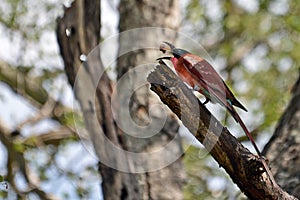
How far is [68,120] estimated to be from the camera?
6.34 meters

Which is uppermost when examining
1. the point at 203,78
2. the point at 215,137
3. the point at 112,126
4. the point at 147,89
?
the point at 147,89

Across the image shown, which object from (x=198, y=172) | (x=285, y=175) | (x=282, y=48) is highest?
(x=282, y=48)

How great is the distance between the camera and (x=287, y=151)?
14.5ft

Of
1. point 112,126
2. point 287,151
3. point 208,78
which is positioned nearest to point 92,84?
point 112,126

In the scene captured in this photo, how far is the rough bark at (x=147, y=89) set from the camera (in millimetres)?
4828

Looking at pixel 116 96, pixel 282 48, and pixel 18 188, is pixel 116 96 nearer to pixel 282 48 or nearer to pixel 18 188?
pixel 18 188

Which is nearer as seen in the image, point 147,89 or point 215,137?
point 215,137

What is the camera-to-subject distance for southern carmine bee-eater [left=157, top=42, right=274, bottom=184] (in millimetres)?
2916

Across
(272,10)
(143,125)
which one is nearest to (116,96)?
(143,125)

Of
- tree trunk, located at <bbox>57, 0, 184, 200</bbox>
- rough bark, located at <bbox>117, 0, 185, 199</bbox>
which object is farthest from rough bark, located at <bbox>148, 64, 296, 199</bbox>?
rough bark, located at <bbox>117, 0, 185, 199</bbox>

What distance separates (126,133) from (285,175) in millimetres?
1086

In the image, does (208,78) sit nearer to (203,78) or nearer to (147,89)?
(203,78)

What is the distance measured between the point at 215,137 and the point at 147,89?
2120mm

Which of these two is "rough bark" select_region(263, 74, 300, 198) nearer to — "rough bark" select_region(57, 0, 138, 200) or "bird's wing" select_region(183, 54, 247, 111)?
"rough bark" select_region(57, 0, 138, 200)
